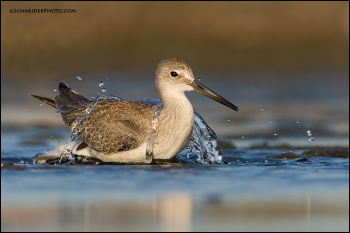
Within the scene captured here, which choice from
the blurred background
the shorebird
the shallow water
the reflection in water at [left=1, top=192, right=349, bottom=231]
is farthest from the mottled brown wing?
the reflection in water at [left=1, top=192, right=349, bottom=231]

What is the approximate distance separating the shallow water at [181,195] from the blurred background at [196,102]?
2cm

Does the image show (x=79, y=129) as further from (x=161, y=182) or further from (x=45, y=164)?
(x=161, y=182)

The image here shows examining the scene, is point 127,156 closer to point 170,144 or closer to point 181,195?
point 170,144

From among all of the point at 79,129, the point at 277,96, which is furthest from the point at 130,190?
the point at 277,96

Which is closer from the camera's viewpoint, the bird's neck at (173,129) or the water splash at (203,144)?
the bird's neck at (173,129)

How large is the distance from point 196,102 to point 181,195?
6896mm

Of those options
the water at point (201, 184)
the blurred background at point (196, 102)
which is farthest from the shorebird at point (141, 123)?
the blurred background at point (196, 102)

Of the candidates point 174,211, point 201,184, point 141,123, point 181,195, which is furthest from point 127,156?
point 174,211

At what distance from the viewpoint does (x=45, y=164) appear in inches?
409

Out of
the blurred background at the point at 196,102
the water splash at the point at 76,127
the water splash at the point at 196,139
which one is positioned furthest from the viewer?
the water splash at the point at 76,127

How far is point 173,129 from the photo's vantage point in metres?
10.3

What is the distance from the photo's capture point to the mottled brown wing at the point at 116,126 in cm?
1039

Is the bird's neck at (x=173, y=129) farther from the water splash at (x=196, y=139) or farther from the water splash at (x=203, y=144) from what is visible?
the water splash at (x=203, y=144)

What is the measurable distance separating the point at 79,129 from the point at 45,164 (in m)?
0.76
